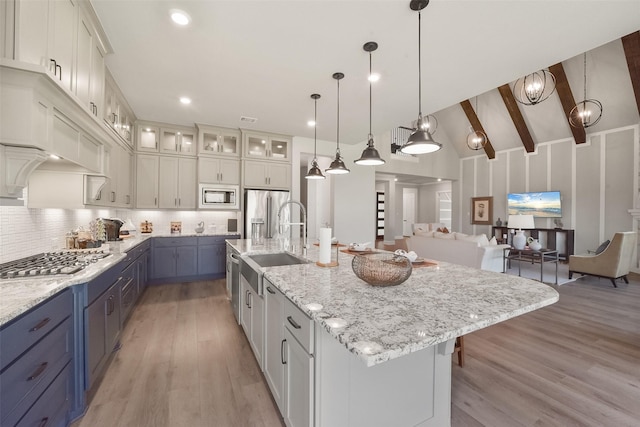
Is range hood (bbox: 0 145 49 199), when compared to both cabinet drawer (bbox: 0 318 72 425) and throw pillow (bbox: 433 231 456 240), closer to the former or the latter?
cabinet drawer (bbox: 0 318 72 425)

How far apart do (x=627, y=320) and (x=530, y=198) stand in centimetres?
540

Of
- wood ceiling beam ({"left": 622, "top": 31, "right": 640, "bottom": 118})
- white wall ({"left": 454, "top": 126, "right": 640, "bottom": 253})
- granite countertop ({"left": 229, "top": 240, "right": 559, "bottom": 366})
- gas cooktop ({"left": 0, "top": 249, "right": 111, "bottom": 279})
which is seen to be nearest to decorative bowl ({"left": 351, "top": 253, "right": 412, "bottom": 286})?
granite countertop ({"left": 229, "top": 240, "right": 559, "bottom": 366})

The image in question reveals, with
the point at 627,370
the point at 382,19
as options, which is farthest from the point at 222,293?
the point at 627,370

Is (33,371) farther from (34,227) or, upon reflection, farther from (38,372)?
(34,227)

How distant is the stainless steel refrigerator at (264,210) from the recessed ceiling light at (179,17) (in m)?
3.00

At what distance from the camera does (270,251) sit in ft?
8.43

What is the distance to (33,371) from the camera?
119cm

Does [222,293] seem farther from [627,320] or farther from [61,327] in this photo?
[627,320]

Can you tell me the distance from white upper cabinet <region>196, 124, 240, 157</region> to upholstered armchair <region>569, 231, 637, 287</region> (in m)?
6.62

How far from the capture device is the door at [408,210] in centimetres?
1198

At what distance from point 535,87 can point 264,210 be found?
214 inches

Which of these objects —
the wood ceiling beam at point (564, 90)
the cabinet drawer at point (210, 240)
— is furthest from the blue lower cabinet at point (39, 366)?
the wood ceiling beam at point (564, 90)

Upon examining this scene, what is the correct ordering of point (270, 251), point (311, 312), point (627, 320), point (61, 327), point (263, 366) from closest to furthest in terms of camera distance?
point (311, 312) < point (61, 327) < point (263, 366) < point (270, 251) < point (627, 320)


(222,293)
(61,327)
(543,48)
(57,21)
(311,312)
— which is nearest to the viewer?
(311,312)
